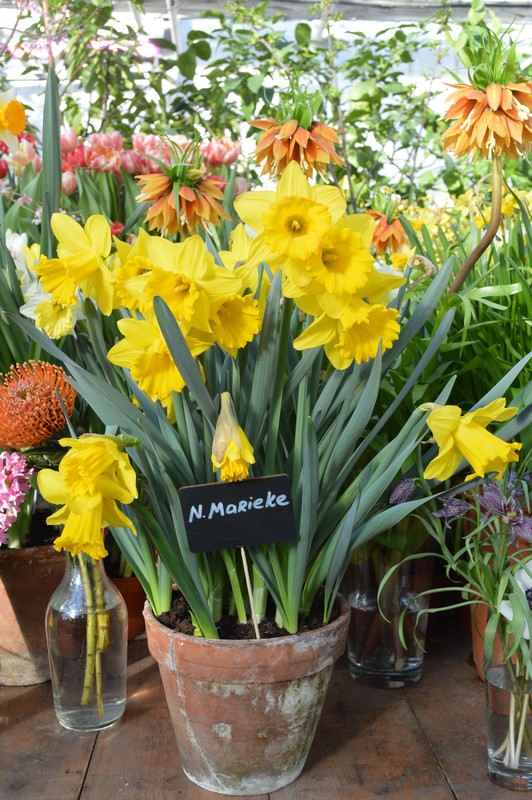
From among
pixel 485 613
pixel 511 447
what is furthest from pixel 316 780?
pixel 511 447

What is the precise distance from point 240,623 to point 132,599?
380 mm

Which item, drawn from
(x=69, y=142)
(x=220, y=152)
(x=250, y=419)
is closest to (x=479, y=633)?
(x=250, y=419)

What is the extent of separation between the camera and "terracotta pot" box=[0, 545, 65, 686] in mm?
1093

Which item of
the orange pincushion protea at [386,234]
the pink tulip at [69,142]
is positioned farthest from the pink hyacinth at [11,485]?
the pink tulip at [69,142]

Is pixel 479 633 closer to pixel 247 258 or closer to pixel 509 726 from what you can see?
pixel 509 726

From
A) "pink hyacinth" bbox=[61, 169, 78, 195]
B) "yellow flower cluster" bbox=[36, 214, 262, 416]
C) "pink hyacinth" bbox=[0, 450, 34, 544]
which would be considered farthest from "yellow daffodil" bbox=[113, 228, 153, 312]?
"pink hyacinth" bbox=[61, 169, 78, 195]

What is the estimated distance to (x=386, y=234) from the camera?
129cm

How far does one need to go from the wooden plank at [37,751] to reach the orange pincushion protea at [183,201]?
0.64 meters

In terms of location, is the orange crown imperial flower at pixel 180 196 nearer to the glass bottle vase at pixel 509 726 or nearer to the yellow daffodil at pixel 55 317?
the yellow daffodil at pixel 55 317

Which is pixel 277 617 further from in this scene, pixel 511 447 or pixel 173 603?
pixel 511 447

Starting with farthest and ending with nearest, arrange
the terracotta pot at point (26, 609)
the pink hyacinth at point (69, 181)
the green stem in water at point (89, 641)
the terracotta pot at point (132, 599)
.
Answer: the pink hyacinth at point (69, 181) < the terracotta pot at point (132, 599) < the terracotta pot at point (26, 609) < the green stem in water at point (89, 641)

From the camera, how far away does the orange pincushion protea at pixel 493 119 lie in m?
0.86

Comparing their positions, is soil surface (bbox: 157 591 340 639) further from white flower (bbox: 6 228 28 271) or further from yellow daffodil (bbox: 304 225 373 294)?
white flower (bbox: 6 228 28 271)

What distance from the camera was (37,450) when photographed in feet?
3.19
